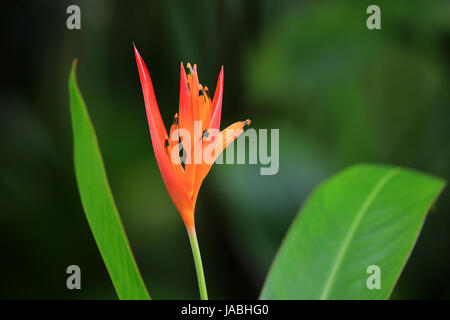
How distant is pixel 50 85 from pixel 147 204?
24 cm

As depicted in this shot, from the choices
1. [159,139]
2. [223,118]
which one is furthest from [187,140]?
[223,118]

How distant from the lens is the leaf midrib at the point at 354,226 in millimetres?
417

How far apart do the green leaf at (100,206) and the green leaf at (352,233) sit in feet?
0.49

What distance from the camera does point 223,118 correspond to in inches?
29.2

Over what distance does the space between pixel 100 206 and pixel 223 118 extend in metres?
0.43

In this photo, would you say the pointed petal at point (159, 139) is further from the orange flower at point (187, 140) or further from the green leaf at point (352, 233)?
the green leaf at point (352, 233)

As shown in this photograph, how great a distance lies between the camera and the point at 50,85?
2.35 ft

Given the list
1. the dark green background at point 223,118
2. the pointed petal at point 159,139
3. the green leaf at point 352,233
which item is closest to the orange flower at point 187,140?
the pointed petal at point 159,139

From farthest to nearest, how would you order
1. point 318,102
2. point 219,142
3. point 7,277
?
point 318,102, point 7,277, point 219,142

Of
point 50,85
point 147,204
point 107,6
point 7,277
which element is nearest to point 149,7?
point 107,6

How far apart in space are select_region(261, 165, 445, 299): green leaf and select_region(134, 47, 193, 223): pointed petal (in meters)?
0.15

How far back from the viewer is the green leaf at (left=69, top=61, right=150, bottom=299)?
0.32 meters

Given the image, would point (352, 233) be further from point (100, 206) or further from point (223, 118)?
point (223, 118)
